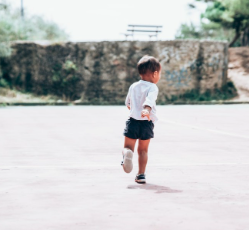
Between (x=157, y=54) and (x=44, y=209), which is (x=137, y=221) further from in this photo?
(x=157, y=54)

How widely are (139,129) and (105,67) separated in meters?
29.4

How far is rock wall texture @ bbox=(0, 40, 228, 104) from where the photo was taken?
35.4 metres

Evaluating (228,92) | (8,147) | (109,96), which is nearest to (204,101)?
(228,92)

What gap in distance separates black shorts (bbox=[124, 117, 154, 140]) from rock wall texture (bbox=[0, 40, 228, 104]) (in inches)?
1131

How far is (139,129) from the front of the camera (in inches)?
250

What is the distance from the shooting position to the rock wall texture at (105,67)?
35.4m

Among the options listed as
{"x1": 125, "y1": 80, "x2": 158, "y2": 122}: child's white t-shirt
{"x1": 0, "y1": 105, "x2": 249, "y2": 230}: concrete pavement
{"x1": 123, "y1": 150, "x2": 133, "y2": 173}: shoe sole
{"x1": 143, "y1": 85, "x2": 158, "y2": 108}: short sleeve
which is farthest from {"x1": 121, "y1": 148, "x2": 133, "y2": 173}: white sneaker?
{"x1": 143, "y1": 85, "x2": 158, "y2": 108}: short sleeve

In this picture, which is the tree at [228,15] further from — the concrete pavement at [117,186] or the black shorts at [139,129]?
the black shorts at [139,129]

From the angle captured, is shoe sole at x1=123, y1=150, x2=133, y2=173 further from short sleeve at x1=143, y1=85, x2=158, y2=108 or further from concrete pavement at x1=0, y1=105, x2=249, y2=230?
short sleeve at x1=143, y1=85, x2=158, y2=108

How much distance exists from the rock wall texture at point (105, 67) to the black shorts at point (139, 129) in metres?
28.7

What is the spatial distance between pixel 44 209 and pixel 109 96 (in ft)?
99.9

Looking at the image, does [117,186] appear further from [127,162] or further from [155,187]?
[155,187]

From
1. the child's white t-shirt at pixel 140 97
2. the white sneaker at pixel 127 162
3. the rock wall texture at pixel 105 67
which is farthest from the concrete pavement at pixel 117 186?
the rock wall texture at pixel 105 67

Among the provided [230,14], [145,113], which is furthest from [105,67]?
[145,113]
